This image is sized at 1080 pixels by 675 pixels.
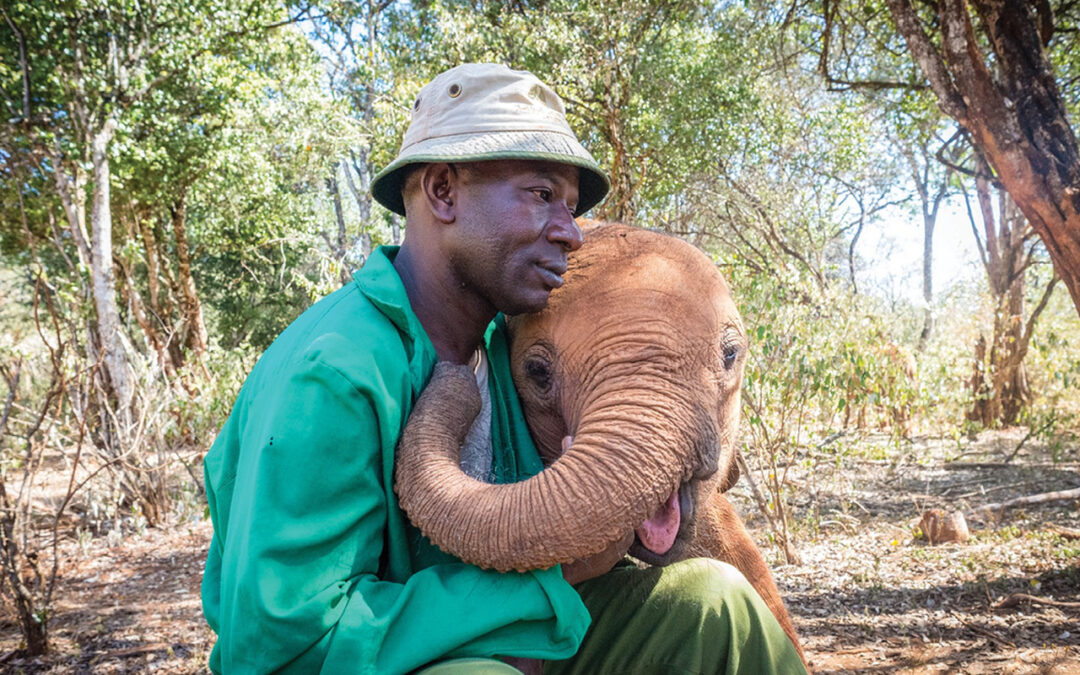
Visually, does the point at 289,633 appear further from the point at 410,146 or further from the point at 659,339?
the point at 410,146

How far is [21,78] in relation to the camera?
9117 mm

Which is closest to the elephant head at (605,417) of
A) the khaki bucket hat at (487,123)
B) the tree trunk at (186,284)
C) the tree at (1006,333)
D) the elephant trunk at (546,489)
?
the elephant trunk at (546,489)

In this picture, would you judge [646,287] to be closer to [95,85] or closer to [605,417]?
[605,417]

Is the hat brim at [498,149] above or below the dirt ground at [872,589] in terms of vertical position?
above

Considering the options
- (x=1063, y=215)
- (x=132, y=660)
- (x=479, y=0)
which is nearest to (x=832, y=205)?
(x=479, y=0)

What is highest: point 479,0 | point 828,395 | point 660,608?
point 479,0

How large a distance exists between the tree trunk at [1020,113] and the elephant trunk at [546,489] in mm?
2865

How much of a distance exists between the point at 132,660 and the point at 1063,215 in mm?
5290

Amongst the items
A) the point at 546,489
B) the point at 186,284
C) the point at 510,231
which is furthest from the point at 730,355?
the point at 186,284

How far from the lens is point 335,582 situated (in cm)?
151

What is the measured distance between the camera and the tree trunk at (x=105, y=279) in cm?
808

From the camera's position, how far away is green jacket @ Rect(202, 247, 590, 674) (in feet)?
4.78

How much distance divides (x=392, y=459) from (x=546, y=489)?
35 centimetres

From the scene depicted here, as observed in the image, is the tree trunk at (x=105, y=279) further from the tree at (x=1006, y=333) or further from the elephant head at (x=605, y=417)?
the tree at (x=1006, y=333)
